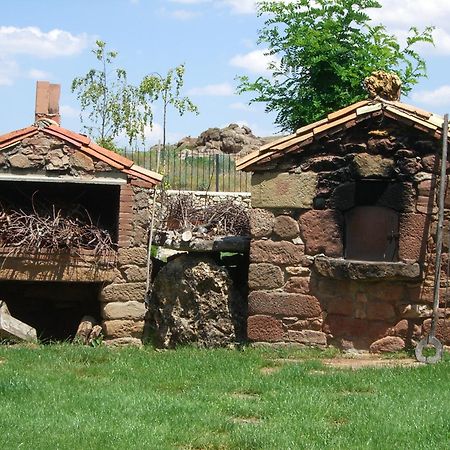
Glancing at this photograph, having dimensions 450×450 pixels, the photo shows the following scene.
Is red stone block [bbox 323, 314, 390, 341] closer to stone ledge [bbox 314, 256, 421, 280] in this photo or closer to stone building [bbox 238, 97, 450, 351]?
stone building [bbox 238, 97, 450, 351]

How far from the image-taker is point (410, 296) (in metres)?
10.3

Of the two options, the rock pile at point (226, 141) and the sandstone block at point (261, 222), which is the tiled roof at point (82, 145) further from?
the rock pile at point (226, 141)

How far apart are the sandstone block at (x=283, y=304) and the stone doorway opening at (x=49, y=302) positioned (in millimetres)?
2894

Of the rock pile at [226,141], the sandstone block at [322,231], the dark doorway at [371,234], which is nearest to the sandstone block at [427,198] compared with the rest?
the dark doorway at [371,234]

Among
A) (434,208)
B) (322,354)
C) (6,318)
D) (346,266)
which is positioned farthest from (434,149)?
(6,318)

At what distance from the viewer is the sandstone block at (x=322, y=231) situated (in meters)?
10.4

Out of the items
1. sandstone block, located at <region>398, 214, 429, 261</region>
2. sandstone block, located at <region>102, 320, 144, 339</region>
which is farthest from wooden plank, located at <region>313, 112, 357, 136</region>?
sandstone block, located at <region>102, 320, 144, 339</region>

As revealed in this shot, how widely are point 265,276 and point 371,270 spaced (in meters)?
1.32

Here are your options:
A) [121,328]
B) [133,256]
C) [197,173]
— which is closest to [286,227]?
[133,256]

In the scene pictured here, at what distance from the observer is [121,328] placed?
36.0 feet

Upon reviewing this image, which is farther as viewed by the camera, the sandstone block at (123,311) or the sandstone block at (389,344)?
the sandstone block at (123,311)

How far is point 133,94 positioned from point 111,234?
12.7 meters

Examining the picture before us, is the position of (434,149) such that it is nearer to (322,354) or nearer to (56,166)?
(322,354)

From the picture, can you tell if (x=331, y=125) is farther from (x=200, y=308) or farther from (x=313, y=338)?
(x=200, y=308)
